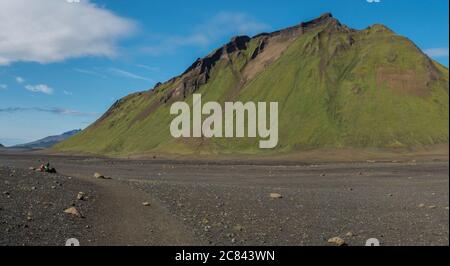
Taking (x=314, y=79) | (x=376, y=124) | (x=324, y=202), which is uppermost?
(x=314, y=79)

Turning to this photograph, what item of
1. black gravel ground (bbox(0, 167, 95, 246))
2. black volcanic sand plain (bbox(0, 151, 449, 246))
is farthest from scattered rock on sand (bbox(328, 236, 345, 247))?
black gravel ground (bbox(0, 167, 95, 246))

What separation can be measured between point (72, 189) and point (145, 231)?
38.6ft

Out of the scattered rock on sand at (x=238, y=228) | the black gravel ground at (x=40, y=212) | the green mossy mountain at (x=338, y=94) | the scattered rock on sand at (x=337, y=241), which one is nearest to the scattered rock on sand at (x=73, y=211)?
the black gravel ground at (x=40, y=212)

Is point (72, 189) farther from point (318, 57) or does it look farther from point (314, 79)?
point (318, 57)

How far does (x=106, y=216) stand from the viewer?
2034 centimetres

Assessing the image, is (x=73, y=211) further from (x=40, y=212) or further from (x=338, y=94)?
(x=338, y=94)

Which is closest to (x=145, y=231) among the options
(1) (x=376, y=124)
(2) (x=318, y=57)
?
(1) (x=376, y=124)

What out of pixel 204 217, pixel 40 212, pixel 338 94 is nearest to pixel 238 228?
pixel 204 217

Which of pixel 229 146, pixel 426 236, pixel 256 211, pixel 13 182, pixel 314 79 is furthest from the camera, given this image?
pixel 314 79

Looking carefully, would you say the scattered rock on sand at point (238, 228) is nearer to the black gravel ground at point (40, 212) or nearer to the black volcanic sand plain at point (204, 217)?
the black volcanic sand plain at point (204, 217)

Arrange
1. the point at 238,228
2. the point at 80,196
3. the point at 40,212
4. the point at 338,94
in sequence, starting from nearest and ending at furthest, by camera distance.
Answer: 1. the point at 238,228
2. the point at 40,212
3. the point at 80,196
4. the point at 338,94

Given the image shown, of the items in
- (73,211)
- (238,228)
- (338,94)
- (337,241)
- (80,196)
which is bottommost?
(238,228)

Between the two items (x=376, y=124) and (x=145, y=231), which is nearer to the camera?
(x=145, y=231)

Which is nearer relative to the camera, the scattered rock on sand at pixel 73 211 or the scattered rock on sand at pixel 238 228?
the scattered rock on sand at pixel 238 228
